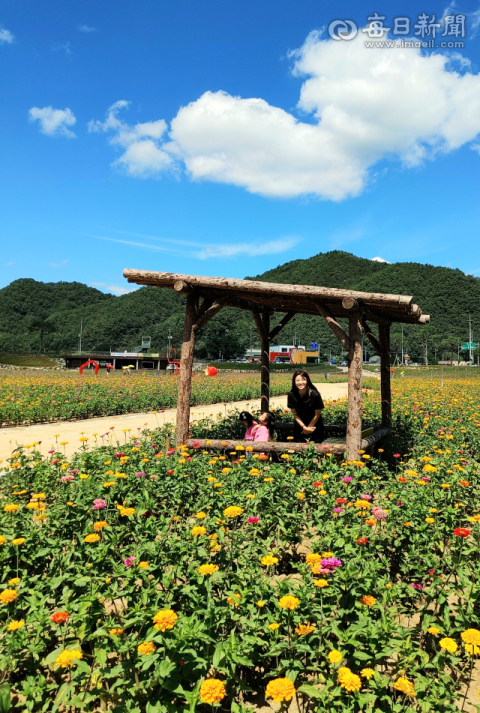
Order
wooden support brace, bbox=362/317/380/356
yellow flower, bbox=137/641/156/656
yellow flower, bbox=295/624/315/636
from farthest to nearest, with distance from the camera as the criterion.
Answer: wooden support brace, bbox=362/317/380/356, yellow flower, bbox=295/624/315/636, yellow flower, bbox=137/641/156/656

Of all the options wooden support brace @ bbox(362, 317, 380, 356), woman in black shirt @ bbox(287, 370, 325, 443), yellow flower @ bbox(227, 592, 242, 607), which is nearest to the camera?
yellow flower @ bbox(227, 592, 242, 607)

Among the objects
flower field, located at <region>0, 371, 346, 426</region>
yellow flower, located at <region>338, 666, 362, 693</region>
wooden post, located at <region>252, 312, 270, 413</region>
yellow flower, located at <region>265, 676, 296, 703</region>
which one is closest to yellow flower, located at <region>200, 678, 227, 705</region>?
yellow flower, located at <region>265, 676, 296, 703</region>

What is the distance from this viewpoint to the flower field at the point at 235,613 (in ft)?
6.36

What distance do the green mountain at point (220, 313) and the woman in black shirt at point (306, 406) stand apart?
86836 mm

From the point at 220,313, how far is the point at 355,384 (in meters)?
102

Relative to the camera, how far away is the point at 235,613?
2.39 m

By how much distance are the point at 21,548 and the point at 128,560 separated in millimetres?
872

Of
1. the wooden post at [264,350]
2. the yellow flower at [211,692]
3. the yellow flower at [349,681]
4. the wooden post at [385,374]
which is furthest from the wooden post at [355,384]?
the yellow flower at [211,692]

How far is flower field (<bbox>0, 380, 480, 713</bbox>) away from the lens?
1.94 metres

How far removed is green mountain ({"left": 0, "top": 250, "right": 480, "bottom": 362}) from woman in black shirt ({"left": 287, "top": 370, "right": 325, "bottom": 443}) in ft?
285

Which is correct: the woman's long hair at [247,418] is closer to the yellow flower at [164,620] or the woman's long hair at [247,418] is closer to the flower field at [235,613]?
the flower field at [235,613]

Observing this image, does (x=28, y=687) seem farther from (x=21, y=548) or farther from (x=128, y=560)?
(x=21, y=548)

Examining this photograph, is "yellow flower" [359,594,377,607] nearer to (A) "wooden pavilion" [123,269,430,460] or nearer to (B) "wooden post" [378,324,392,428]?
(A) "wooden pavilion" [123,269,430,460]

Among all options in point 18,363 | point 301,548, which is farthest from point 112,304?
point 301,548
